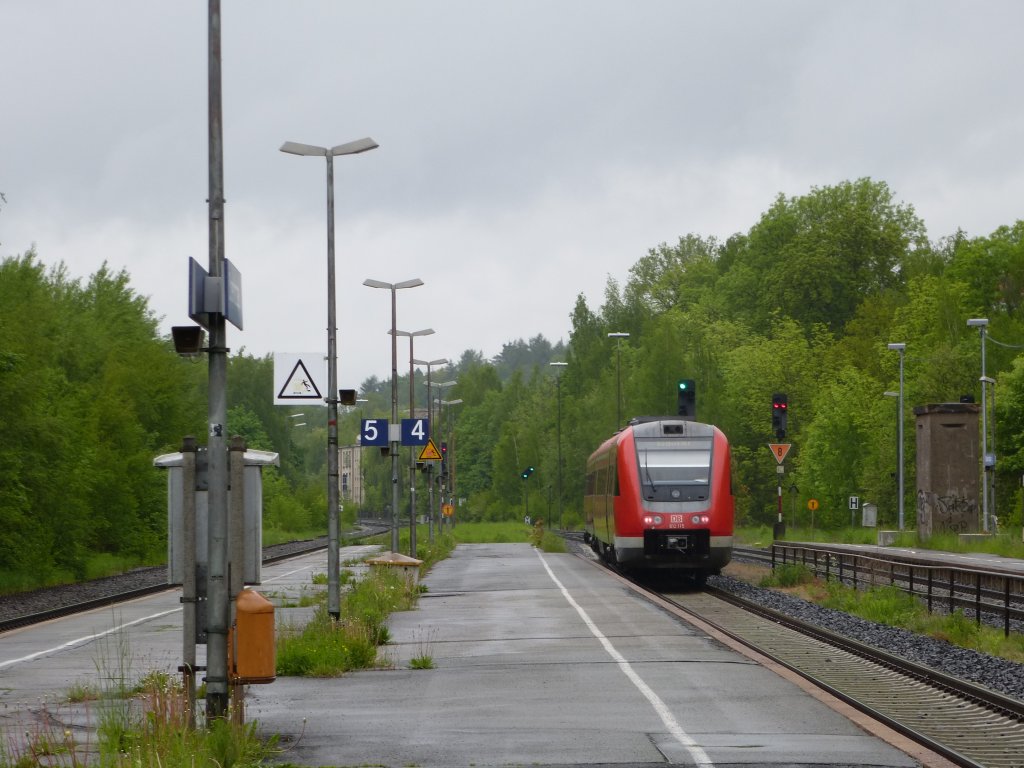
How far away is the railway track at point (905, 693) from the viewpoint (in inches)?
462

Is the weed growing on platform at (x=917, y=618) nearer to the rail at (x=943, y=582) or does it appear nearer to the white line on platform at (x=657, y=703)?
the rail at (x=943, y=582)

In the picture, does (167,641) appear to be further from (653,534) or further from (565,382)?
(565,382)

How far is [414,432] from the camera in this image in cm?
3231

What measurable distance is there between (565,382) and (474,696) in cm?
11527

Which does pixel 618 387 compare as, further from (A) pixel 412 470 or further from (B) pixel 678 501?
(B) pixel 678 501

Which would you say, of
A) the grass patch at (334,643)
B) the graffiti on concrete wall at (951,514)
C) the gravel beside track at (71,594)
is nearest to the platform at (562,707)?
the grass patch at (334,643)

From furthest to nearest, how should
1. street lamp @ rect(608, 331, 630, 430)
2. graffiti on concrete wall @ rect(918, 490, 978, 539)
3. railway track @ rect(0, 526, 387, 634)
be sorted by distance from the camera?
1. street lamp @ rect(608, 331, 630, 430)
2. graffiti on concrete wall @ rect(918, 490, 978, 539)
3. railway track @ rect(0, 526, 387, 634)

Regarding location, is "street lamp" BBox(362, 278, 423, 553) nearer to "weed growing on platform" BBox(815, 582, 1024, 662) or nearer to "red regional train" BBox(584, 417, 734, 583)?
"red regional train" BBox(584, 417, 734, 583)

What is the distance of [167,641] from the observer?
21.1m

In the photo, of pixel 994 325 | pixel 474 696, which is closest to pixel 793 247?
pixel 994 325

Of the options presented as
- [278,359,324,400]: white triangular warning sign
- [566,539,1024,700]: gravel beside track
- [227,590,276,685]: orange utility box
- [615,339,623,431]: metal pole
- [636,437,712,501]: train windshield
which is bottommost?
[566,539,1024,700]: gravel beside track

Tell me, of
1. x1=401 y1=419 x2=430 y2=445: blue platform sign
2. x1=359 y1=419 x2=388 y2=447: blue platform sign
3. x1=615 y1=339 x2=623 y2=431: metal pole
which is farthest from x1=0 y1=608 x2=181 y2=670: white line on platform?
x1=615 y1=339 x2=623 y2=431: metal pole

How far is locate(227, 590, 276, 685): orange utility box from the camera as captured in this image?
10.7 meters

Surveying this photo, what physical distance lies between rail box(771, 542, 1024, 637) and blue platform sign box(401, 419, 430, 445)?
8.98 m
